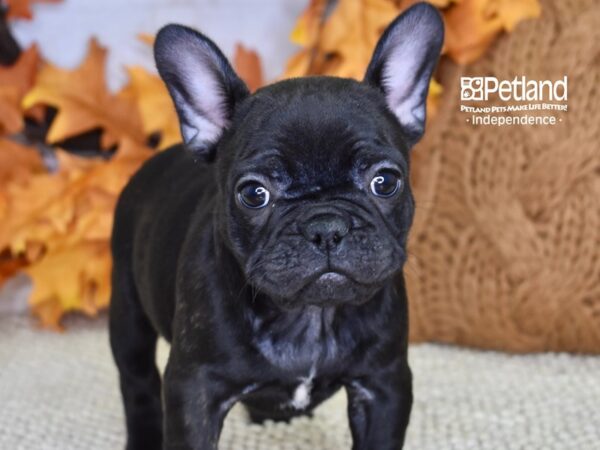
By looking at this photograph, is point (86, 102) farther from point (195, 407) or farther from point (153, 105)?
point (195, 407)

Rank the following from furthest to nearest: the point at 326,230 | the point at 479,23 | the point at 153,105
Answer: the point at 153,105 → the point at 479,23 → the point at 326,230

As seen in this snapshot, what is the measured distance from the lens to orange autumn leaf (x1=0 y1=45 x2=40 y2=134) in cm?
236

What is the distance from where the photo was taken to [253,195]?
3.96 ft

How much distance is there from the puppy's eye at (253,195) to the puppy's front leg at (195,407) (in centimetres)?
21

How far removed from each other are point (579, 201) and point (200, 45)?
970mm

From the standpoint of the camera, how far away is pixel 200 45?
4.33 feet

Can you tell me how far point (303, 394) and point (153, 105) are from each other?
120cm

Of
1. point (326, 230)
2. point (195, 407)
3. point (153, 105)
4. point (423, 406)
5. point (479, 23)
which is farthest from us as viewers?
point (153, 105)

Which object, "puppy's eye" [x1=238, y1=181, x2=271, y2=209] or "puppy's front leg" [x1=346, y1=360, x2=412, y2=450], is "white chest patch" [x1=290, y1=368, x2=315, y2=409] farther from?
"puppy's eye" [x1=238, y1=181, x2=271, y2=209]

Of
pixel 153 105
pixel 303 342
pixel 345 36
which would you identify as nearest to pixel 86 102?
pixel 153 105

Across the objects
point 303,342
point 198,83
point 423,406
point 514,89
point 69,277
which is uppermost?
point 514,89

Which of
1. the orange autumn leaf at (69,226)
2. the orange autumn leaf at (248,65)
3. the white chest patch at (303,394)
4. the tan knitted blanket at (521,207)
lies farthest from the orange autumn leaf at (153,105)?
the white chest patch at (303,394)

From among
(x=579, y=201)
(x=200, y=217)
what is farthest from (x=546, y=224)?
(x=200, y=217)

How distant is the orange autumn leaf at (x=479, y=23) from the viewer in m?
1.99
